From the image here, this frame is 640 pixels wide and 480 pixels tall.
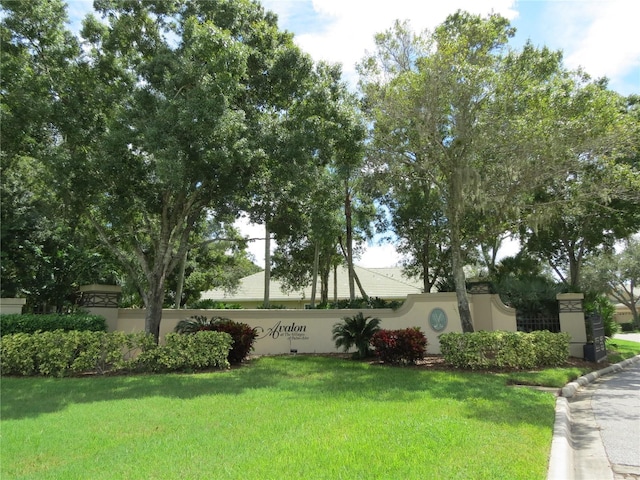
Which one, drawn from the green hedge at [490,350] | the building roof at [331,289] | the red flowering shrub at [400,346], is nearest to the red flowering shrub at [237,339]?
the red flowering shrub at [400,346]

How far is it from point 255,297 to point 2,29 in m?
21.2

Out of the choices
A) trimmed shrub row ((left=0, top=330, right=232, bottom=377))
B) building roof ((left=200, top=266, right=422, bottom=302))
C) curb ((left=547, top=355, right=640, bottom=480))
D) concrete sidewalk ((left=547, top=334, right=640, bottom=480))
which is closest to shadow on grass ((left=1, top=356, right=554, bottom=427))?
curb ((left=547, top=355, right=640, bottom=480))

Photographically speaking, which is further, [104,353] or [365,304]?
[365,304]

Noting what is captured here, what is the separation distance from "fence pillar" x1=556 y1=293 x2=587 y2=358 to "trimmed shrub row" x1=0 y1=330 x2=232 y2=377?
12112mm

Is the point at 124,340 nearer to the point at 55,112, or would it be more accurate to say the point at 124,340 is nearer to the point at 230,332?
the point at 230,332

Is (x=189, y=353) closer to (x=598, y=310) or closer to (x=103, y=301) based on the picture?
(x=103, y=301)

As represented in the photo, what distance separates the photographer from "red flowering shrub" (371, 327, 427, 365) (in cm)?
1302

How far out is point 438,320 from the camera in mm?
16406

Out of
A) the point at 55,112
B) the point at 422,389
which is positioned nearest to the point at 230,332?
the point at 422,389

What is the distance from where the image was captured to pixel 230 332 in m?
13.4

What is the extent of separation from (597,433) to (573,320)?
1087cm

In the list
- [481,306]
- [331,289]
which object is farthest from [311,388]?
[331,289]

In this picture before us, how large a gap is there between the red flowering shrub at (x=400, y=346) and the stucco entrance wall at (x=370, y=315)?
318cm

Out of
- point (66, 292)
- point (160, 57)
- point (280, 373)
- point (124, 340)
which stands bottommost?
point (280, 373)
